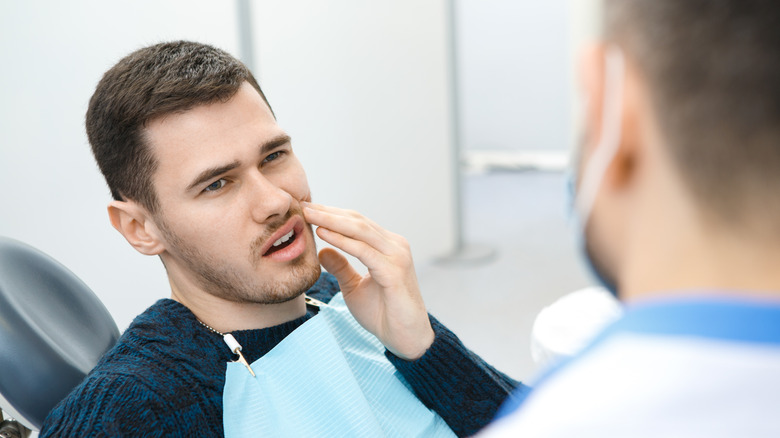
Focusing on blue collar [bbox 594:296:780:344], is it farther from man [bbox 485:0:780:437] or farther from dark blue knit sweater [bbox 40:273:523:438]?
dark blue knit sweater [bbox 40:273:523:438]

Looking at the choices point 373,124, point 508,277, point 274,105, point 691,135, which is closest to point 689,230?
point 691,135

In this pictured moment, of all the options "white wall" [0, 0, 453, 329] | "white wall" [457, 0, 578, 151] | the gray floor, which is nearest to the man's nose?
"white wall" [0, 0, 453, 329]

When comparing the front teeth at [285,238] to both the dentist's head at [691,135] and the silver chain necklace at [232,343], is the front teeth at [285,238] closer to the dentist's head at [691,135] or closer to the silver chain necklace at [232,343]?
the silver chain necklace at [232,343]

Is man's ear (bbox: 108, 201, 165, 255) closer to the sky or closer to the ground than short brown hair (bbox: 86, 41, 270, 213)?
closer to the ground

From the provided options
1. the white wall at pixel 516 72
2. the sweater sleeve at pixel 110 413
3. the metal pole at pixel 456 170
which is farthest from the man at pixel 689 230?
the white wall at pixel 516 72

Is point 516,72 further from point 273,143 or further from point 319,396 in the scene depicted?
point 319,396

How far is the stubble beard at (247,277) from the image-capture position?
119 cm

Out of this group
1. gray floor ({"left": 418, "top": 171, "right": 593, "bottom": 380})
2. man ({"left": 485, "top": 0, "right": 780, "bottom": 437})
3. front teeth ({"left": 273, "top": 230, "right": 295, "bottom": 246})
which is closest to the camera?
man ({"left": 485, "top": 0, "right": 780, "bottom": 437})

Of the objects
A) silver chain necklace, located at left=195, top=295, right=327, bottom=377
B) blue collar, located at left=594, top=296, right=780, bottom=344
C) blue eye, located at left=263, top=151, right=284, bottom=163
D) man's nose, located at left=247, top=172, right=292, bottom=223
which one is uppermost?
blue collar, located at left=594, top=296, right=780, bottom=344

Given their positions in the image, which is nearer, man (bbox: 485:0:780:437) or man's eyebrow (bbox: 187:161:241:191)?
man (bbox: 485:0:780:437)

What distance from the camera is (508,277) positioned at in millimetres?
3660

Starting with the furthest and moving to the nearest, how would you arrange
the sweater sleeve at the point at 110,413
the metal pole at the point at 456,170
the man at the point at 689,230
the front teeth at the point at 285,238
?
the metal pole at the point at 456,170, the front teeth at the point at 285,238, the sweater sleeve at the point at 110,413, the man at the point at 689,230

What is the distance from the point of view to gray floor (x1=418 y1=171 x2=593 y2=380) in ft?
9.73

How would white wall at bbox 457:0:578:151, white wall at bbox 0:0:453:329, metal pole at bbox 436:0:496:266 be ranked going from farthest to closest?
white wall at bbox 457:0:578:151 < metal pole at bbox 436:0:496:266 < white wall at bbox 0:0:453:329
